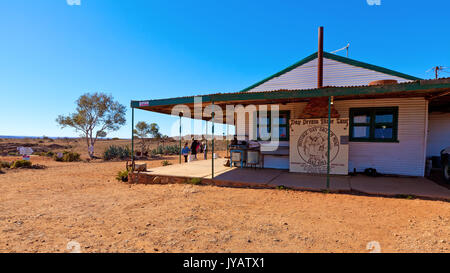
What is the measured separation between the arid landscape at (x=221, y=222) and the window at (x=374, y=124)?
3678 mm

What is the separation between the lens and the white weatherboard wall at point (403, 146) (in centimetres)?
772

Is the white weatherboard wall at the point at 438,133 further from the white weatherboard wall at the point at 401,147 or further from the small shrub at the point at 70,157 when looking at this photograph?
the small shrub at the point at 70,157

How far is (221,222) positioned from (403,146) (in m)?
7.73

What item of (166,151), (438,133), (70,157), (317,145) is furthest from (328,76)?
(70,157)

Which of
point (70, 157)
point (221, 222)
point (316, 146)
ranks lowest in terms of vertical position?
point (70, 157)

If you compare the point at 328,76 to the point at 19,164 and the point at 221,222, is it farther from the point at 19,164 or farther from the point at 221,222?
the point at 19,164

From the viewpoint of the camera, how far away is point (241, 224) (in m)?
3.87

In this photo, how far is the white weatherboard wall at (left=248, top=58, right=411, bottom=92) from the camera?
9.05m

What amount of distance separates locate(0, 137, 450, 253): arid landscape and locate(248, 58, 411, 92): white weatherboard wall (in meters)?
5.74

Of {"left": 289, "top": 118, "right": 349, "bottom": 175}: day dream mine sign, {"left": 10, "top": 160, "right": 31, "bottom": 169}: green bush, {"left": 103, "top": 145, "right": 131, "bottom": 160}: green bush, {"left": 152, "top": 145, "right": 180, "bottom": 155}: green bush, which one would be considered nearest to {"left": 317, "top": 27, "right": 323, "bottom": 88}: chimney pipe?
{"left": 289, "top": 118, "right": 349, "bottom": 175}: day dream mine sign

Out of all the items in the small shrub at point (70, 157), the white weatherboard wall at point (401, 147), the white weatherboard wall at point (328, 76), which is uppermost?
the white weatherboard wall at point (328, 76)

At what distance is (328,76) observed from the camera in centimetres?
970

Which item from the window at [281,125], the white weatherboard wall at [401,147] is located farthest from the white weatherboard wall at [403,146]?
the window at [281,125]
